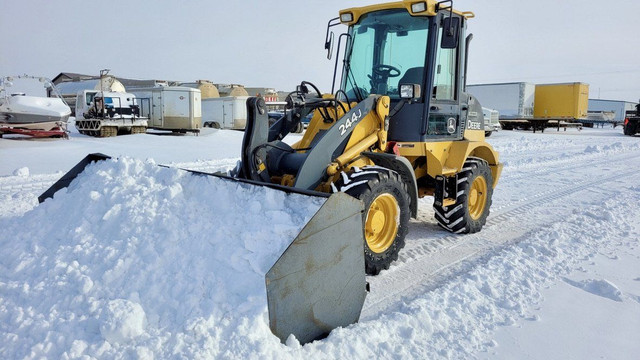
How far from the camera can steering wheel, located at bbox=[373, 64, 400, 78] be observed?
17.0 feet

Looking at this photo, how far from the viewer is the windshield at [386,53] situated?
16.6ft

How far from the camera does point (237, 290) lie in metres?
2.83

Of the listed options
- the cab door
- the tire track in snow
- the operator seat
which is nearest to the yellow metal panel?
the cab door

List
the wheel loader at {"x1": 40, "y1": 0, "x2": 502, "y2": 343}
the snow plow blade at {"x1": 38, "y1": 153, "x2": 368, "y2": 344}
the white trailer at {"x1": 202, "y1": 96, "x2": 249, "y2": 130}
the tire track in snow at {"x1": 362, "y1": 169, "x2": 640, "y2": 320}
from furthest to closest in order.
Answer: the white trailer at {"x1": 202, "y1": 96, "x2": 249, "y2": 130}
the tire track in snow at {"x1": 362, "y1": 169, "x2": 640, "y2": 320}
the wheel loader at {"x1": 40, "y1": 0, "x2": 502, "y2": 343}
the snow plow blade at {"x1": 38, "y1": 153, "x2": 368, "y2": 344}

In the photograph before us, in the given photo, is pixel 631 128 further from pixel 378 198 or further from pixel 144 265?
pixel 144 265

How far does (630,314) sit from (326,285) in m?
2.37

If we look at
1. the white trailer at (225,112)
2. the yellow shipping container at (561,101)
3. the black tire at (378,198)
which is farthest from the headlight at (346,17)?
the yellow shipping container at (561,101)

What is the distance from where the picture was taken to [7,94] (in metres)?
16.6

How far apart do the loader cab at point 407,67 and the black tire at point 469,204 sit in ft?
1.84

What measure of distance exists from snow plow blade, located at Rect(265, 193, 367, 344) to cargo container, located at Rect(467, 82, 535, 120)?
29533 millimetres

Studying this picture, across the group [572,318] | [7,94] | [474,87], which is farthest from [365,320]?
[474,87]

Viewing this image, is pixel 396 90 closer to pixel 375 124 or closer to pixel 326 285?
pixel 375 124

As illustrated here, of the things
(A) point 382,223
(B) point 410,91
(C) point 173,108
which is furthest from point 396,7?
(C) point 173,108

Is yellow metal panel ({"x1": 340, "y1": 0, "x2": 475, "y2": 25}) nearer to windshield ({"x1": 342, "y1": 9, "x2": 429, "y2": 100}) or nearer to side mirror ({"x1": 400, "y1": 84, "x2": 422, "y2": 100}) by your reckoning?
windshield ({"x1": 342, "y1": 9, "x2": 429, "y2": 100})
